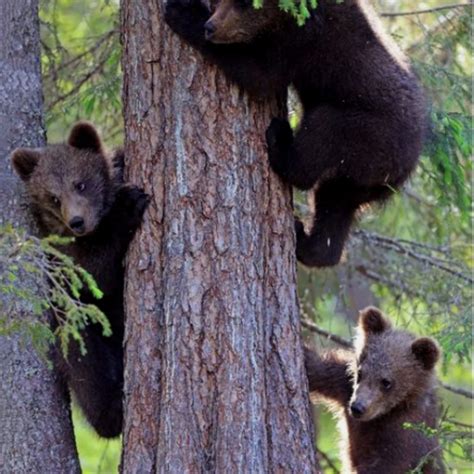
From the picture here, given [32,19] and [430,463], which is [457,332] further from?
[32,19]

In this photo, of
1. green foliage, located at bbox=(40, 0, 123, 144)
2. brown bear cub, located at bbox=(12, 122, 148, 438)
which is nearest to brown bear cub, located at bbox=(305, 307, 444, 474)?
brown bear cub, located at bbox=(12, 122, 148, 438)

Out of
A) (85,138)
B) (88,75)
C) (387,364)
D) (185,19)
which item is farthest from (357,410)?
(88,75)

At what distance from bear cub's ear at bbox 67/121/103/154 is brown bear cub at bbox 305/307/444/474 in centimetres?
207

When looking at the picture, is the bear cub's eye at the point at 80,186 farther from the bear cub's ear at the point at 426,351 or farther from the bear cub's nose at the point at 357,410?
the bear cub's ear at the point at 426,351

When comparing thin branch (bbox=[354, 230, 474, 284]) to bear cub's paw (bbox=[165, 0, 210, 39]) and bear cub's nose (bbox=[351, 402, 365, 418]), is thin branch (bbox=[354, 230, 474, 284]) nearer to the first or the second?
bear cub's nose (bbox=[351, 402, 365, 418])

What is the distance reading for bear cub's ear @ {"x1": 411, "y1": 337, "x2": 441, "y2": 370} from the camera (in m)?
6.88

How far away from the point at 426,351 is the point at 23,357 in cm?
274

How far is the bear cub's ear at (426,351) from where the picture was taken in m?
6.88

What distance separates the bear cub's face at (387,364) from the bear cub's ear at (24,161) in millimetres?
2542

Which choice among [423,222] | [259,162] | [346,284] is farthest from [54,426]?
[423,222]

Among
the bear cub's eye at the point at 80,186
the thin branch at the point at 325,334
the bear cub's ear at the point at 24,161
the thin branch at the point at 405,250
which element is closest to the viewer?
the bear cub's ear at the point at 24,161

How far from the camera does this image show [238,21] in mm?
5824

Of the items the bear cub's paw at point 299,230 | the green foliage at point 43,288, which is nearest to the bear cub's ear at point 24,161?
the green foliage at point 43,288

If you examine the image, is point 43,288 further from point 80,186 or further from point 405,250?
point 405,250
